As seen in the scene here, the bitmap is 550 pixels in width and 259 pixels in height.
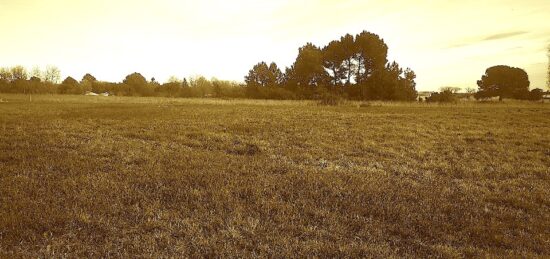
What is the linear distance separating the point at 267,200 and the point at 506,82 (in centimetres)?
8613

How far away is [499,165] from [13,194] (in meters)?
14.5

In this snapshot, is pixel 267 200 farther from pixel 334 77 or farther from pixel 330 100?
pixel 334 77

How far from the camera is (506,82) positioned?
255ft

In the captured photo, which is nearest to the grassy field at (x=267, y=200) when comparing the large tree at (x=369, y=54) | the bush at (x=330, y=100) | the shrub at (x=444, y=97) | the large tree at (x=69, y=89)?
the bush at (x=330, y=100)

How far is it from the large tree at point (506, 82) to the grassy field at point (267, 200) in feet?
242

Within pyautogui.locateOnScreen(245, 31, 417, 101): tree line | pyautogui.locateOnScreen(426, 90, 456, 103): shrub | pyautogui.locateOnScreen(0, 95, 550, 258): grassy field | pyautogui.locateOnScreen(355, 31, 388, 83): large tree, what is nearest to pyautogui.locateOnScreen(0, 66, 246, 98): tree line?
pyautogui.locateOnScreen(245, 31, 417, 101): tree line

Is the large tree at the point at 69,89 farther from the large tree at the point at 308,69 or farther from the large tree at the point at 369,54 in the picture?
the large tree at the point at 369,54

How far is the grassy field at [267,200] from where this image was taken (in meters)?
5.96

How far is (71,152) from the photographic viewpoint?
510 inches

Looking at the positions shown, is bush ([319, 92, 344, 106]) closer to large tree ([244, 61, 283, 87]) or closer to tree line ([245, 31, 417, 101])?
tree line ([245, 31, 417, 101])

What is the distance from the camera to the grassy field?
19.5 feet

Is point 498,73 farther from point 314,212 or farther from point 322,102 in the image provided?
point 314,212

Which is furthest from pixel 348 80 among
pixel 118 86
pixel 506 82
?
pixel 118 86

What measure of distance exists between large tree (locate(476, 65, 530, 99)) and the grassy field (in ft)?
242
